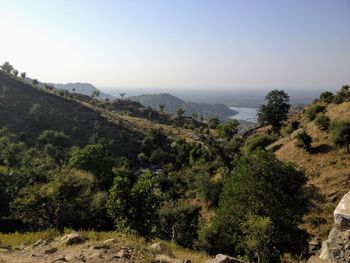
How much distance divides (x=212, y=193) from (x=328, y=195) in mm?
14562

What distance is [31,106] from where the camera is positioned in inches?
4225

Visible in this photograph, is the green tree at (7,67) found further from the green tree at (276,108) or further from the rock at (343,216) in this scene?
the rock at (343,216)

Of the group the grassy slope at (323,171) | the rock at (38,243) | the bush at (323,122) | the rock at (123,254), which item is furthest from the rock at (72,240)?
the bush at (323,122)

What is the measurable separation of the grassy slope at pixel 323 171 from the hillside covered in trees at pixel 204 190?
4.4 inches

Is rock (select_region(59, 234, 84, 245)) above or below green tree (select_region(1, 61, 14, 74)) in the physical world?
below

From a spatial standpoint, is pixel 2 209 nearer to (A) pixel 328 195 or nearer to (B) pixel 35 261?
(B) pixel 35 261

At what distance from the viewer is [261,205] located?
2653 centimetres

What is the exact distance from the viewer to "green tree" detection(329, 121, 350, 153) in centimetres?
4316

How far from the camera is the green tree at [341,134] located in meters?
43.2

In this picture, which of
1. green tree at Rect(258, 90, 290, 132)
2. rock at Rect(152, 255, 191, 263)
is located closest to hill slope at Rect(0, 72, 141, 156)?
green tree at Rect(258, 90, 290, 132)

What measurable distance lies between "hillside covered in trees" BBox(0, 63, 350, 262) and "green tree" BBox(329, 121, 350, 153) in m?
0.12

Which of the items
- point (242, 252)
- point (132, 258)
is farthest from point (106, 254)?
point (242, 252)

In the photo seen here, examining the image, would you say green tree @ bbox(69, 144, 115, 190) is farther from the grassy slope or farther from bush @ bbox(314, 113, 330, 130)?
bush @ bbox(314, 113, 330, 130)

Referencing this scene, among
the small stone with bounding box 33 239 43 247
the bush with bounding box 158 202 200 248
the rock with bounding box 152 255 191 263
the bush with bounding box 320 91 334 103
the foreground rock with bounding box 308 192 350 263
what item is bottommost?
the bush with bounding box 158 202 200 248
